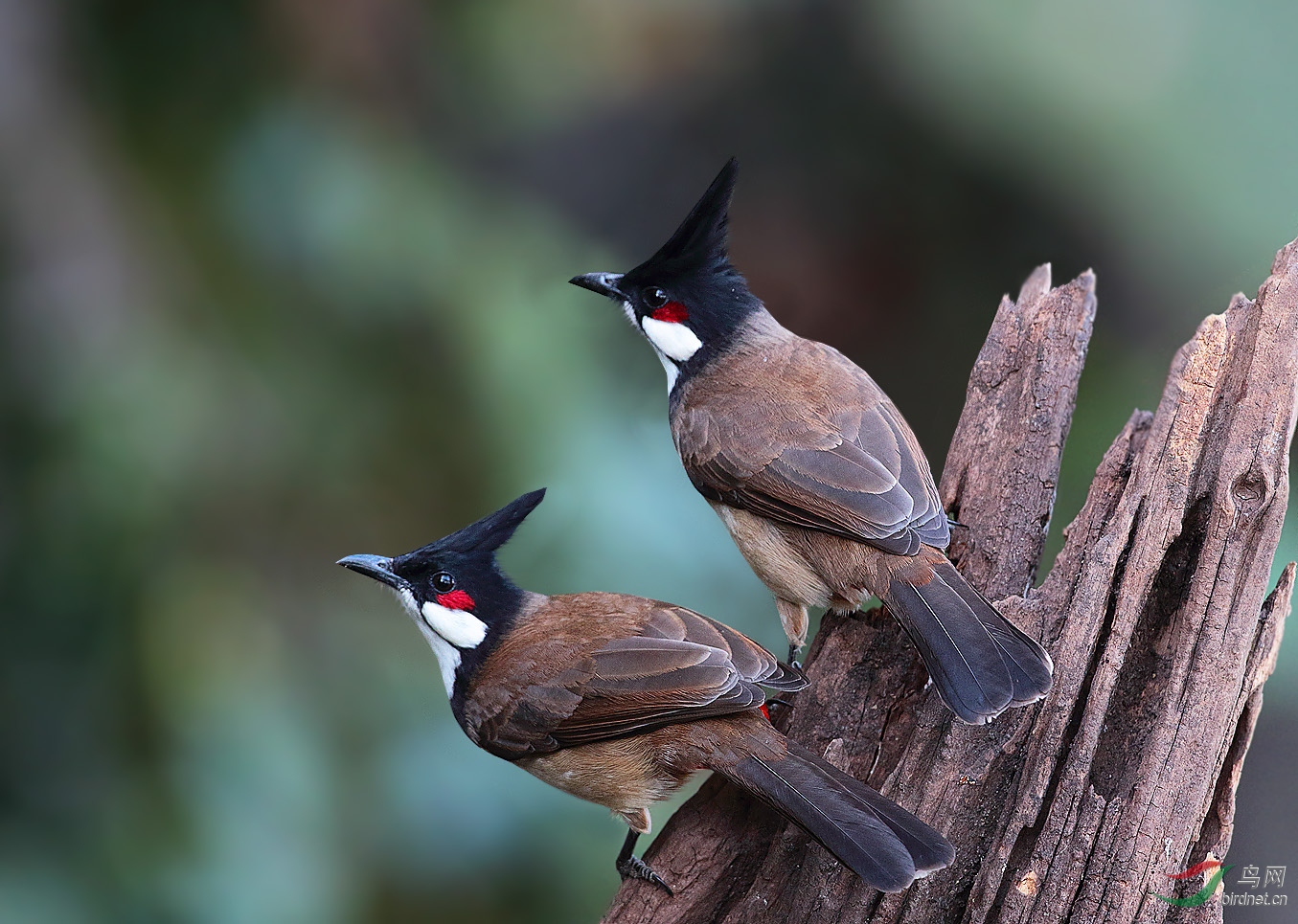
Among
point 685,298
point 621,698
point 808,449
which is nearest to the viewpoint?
point 621,698

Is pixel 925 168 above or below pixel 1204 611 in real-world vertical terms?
above

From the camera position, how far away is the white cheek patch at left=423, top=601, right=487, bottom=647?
2650mm

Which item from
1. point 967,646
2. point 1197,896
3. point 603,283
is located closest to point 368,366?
point 603,283

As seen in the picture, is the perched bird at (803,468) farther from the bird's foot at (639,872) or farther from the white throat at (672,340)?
the bird's foot at (639,872)

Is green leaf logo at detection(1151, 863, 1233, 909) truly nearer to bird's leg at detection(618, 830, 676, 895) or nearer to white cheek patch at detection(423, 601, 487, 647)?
bird's leg at detection(618, 830, 676, 895)

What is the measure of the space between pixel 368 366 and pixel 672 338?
3.23 ft

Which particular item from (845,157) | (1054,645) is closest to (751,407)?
(1054,645)

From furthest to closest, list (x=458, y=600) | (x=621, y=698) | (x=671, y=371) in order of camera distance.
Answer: (x=671, y=371) < (x=458, y=600) < (x=621, y=698)

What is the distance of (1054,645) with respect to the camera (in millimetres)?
2393

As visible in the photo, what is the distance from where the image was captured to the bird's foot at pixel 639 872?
2357 millimetres

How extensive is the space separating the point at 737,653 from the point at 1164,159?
2.34 metres

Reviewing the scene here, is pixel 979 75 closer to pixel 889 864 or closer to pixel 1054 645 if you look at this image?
pixel 1054 645

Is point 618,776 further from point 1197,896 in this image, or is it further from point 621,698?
point 1197,896

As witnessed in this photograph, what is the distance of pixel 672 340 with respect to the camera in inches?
123
